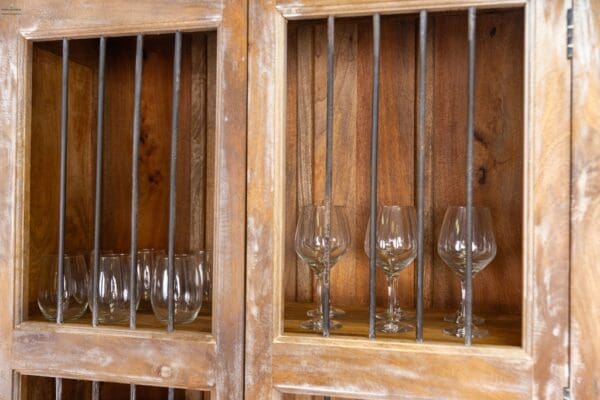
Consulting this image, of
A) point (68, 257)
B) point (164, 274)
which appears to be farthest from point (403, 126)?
point (68, 257)

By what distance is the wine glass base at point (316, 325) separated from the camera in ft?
2.96

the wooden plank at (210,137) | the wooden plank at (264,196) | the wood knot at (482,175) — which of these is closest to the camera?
the wooden plank at (264,196)

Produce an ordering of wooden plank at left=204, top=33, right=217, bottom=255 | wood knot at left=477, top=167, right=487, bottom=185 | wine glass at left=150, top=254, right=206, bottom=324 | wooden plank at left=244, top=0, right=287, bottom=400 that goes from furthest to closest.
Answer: wooden plank at left=204, top=33, right=217, bottom=255, wood knot at left=477, top=167, right=487, bottom=185, wine glass at left=150, top=254, right=206, bottom=324, wooden plank at left=244, top=0, right=287, bottom=400

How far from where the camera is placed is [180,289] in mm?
966

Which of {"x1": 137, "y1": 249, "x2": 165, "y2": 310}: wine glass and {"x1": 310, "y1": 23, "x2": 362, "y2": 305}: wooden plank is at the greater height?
{"x1": 310, "y1": 23, "x2": 362, "y2": 305}: wooden plank

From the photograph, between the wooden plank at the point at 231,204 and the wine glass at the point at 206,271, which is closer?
the wooden plank at the point at 231,204

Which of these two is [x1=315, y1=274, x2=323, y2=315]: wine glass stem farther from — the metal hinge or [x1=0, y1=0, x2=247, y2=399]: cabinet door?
the metal hinge

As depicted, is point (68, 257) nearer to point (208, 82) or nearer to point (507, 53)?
point (208, 82)

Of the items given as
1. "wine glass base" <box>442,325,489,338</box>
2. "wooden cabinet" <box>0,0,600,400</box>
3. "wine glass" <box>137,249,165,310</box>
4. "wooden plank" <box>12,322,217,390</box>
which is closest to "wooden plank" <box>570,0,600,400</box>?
"wooden cabinet" <box>0,0,600,400</box>

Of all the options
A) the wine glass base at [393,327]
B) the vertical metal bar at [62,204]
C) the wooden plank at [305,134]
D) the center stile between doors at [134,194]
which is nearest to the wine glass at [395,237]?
the wine glass base at [393,327]

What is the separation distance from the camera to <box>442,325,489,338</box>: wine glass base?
0.86 metres

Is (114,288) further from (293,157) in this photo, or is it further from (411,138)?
(411,138)

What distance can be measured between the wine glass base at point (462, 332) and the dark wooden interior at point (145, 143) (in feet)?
1.66

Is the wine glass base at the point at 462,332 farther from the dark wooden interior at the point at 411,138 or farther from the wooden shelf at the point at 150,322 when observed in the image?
the wooden shelf at the point at 150,322
